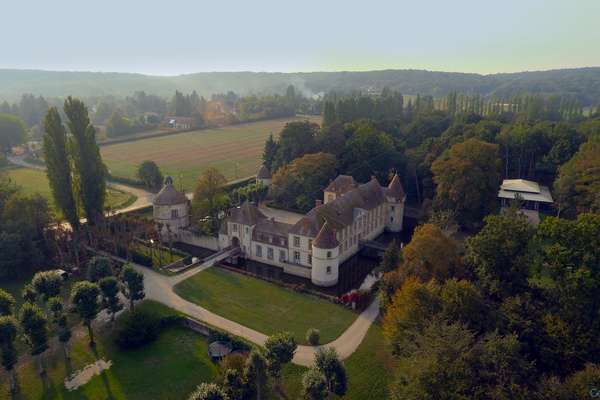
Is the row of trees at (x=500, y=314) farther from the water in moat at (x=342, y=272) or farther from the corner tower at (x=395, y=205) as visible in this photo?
the corner tower at (x=395, y=205)

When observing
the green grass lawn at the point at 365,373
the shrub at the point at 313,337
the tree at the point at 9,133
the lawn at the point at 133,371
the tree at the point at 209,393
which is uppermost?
the tree at the point at 9,133

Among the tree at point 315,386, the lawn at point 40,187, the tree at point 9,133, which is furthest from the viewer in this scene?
the tree at point 9,133

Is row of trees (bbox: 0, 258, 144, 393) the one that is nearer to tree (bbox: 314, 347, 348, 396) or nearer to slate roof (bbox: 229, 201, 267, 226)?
slate roof (bbox: 229, 201, 267, 226)

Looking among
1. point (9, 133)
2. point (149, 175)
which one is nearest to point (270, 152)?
point (149, 175)

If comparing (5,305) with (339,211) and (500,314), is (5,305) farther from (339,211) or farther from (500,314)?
(500,314)

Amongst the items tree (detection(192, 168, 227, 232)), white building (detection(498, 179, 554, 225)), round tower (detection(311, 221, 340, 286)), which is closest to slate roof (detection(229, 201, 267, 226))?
tree (detection(192, 168, 227, 232))

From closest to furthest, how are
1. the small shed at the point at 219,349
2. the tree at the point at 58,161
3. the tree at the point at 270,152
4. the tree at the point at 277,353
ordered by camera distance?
the tree at the point at 277,353 → the small shed at the point at 219,349 → the tree at the point at 58,161 → the tree at the point at 270,152

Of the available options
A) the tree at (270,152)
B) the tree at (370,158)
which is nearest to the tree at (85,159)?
the tree at (270,152)
